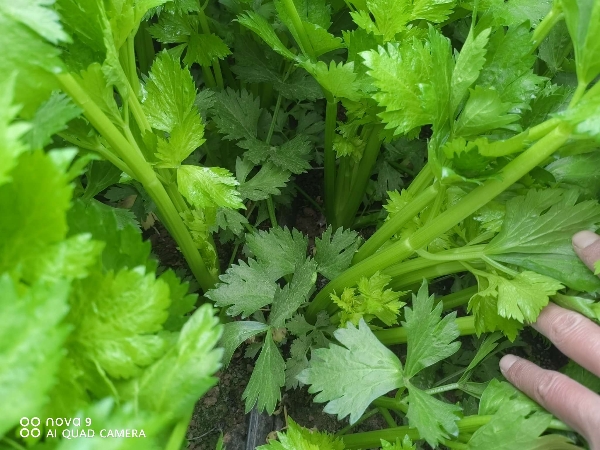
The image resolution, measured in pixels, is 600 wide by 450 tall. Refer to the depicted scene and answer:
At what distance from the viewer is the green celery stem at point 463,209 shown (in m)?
0.56

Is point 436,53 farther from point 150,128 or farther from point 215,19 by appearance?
point 215,19

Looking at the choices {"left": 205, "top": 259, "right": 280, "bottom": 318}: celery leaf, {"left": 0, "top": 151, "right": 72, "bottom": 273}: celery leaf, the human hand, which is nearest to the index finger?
the human hand

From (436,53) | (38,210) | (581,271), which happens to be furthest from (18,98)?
(581,271)

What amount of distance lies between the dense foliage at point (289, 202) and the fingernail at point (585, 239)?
13 mm

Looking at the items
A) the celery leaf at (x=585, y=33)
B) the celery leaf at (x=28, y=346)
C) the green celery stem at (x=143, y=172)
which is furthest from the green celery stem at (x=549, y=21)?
the celery leaf at (x=28, y=346)

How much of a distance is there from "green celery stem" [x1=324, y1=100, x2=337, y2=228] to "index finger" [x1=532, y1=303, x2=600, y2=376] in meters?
0.48

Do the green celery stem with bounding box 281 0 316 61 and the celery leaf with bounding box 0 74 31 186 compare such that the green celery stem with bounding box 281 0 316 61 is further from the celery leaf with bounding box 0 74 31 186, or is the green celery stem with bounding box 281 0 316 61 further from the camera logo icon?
the camera logo icon

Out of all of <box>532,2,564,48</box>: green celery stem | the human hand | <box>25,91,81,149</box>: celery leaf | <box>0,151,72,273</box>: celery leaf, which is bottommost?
the human hand

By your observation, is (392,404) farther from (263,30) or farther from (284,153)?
(263,30)

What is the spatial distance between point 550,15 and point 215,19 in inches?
26.5

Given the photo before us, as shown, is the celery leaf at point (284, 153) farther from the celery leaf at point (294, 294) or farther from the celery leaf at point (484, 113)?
the celery leaf at point (484, 113)

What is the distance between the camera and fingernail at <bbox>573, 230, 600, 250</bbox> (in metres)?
0.65

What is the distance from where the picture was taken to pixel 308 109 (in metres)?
1.17

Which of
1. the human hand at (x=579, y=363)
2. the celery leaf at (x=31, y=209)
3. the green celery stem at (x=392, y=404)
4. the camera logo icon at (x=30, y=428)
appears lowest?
the green celery stem at (x=392, y=404)
